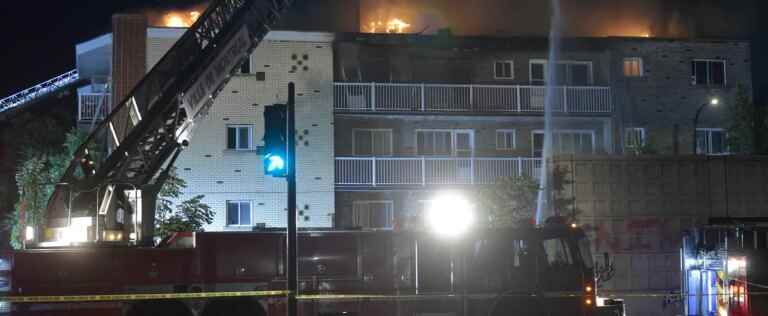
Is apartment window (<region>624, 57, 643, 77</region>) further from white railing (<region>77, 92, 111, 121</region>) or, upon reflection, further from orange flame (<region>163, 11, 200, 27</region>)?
white railing (<region>77, 92, 111, 121</region>)

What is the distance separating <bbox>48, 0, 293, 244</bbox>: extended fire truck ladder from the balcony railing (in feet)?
38.1

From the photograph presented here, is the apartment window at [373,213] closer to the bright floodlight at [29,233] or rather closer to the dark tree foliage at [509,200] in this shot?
the dark tree foliage at [509,200]

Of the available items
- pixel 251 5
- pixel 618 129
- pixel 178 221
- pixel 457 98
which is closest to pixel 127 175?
pixel 251 5

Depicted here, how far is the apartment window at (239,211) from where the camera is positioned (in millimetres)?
28084

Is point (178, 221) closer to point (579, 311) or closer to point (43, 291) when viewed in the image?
point (43, 291)

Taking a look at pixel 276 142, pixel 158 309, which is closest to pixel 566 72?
pixel 276 142

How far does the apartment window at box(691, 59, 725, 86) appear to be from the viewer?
32.0m

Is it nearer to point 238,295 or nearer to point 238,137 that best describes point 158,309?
point 238,295

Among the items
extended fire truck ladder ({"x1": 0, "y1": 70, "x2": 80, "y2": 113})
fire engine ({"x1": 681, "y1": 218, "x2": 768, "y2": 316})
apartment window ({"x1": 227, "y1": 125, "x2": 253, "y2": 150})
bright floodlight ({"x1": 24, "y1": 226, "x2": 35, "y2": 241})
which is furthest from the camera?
extended fire truck ladder ({"x1": 0, "y1": 70, "x2": 80, "y2": 113})

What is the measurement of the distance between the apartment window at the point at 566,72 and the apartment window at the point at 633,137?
216cm

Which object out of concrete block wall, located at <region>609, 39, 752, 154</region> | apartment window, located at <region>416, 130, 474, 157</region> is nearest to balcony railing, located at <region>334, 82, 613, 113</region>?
concrete block wall, located at <region>609, 39, 752, 154</region>

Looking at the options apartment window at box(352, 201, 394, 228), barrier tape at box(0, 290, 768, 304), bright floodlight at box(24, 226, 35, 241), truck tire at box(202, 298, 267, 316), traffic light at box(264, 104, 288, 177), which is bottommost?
truck tire at box(202, 298, 267, 316)

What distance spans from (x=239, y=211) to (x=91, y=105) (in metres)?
5.62

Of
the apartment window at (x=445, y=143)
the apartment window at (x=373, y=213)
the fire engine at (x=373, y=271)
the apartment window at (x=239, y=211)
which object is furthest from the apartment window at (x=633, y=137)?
the fire engine at (x=373, y=271)
